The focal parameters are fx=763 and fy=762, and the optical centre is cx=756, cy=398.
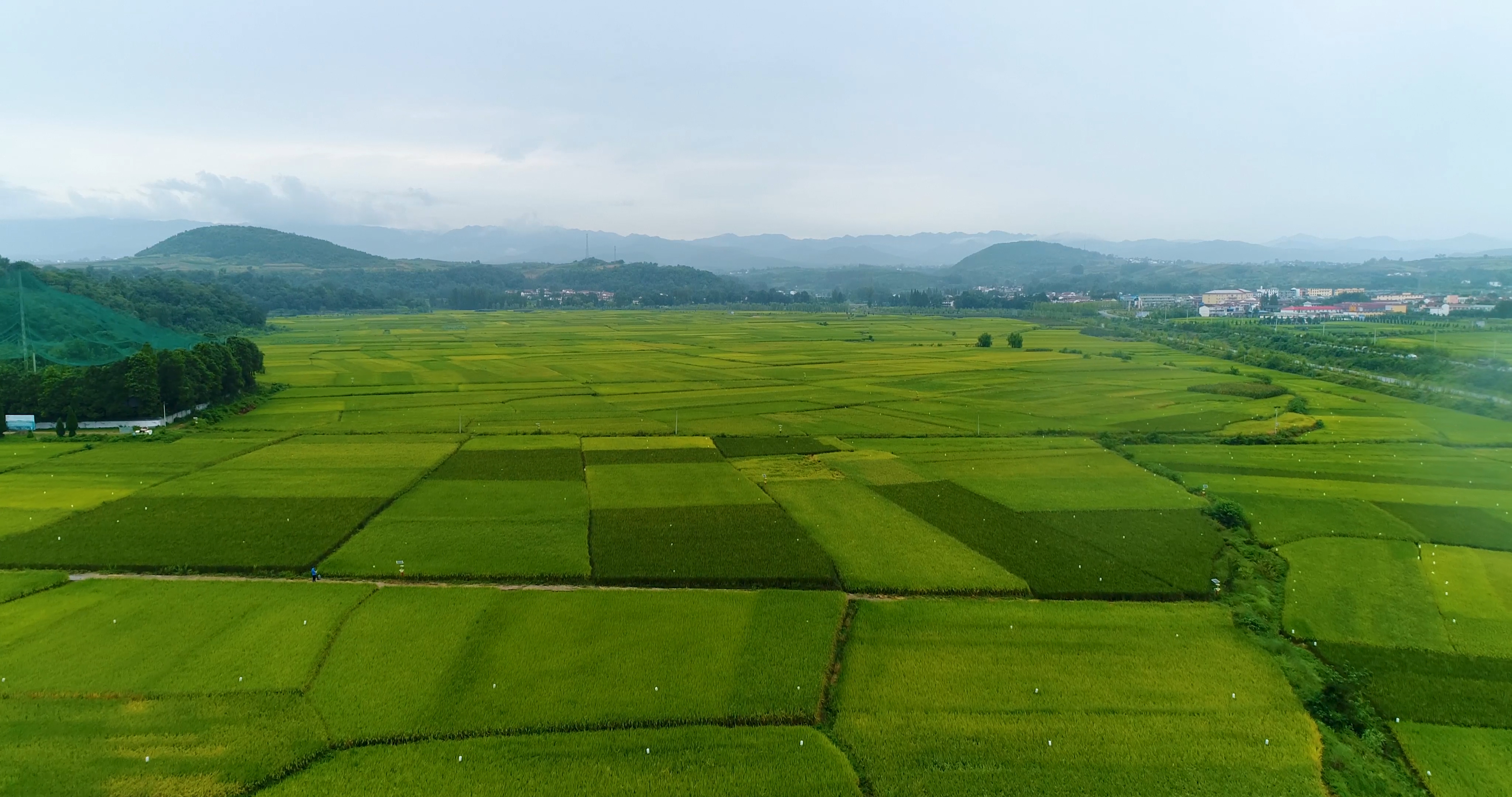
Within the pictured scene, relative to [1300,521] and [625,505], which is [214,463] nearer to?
[625,505]

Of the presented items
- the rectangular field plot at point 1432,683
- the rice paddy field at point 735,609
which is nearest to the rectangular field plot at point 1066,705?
the rice paddy field at point 735,609

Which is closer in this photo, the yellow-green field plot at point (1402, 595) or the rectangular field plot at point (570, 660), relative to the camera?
the rectangular field plot at point (570, 660)

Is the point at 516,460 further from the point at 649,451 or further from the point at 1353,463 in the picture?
the point at 1353,463

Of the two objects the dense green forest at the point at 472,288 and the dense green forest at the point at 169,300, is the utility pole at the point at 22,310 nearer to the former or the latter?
the dense green forest at the point at 169,300

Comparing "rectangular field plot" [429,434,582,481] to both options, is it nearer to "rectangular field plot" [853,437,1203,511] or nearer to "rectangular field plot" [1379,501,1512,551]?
"rectangular field plot" [853,437,1203,511]

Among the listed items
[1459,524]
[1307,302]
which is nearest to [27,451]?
[1459,524]
